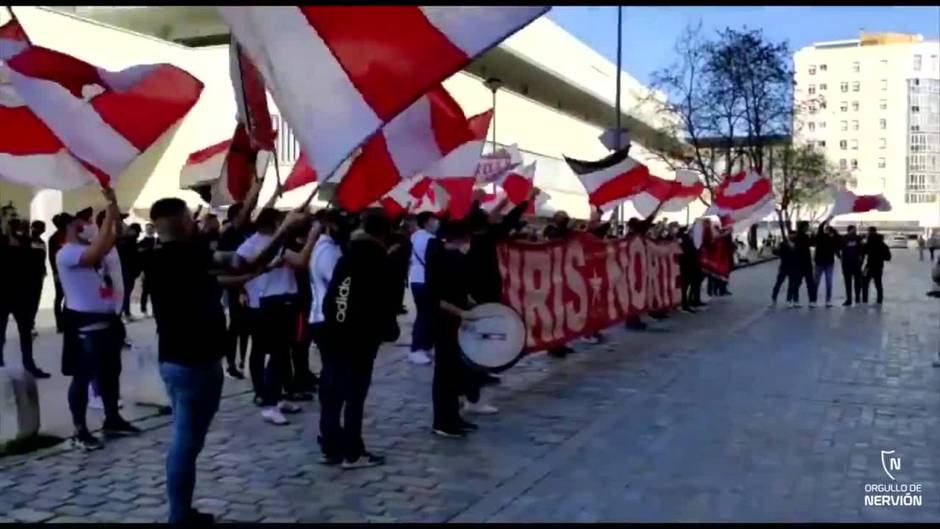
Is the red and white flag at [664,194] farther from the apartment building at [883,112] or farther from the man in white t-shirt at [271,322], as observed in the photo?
the apartment building at [883,112]

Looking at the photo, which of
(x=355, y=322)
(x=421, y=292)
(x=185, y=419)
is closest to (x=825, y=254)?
(x=421, y=292)

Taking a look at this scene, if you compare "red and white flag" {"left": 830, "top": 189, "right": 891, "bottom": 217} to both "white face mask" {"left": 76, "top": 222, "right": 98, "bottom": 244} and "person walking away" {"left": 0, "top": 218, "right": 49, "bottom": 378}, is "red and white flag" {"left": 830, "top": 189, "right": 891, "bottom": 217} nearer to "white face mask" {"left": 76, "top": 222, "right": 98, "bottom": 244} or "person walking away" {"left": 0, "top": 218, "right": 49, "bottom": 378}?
"person walking away" {"left": 0, "top": 218, "right": 49, "bottom": 378}

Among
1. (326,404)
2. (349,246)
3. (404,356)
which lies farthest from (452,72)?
(404,356)

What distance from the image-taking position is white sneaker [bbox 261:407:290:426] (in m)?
8.87

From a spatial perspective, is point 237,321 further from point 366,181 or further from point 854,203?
point 854,203

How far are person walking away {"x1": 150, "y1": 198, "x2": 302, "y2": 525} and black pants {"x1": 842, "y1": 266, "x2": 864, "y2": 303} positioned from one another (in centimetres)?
1947

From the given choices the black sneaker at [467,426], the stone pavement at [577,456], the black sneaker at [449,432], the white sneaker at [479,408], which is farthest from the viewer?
the white sneaker at [479,408]

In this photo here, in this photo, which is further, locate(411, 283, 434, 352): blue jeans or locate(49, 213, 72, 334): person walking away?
locate(411, 283, 434, 352): blue jeans

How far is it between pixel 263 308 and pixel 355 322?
82.1 inches

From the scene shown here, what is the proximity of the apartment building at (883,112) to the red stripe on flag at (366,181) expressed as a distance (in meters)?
140

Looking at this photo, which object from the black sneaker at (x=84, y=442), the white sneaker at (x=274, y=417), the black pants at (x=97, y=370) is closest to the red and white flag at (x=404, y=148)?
the black pants at (x=97, y=370)

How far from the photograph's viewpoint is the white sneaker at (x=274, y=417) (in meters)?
8.87

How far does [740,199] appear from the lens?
21.6 m

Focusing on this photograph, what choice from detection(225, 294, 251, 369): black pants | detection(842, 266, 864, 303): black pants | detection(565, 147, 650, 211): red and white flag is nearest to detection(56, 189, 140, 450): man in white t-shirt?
detection(225, 294, 251, 369): black pants
